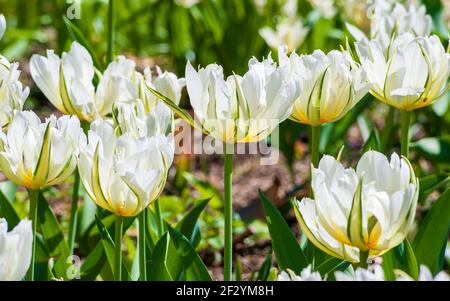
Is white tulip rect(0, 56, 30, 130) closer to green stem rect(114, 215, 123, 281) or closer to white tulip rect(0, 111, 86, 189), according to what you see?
white tulip rect(0, 111, 86, 189)

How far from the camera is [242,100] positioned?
1.59 m

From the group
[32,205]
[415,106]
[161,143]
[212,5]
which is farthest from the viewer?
[212,5]

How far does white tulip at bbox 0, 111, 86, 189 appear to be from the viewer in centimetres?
159

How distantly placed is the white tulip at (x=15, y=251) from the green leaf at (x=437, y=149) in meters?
1.59

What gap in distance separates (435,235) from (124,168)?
0.58 m

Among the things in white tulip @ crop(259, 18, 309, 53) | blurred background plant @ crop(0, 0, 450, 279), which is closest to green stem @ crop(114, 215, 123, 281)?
blurred background plant @ crop(0, 0, 450, 279)

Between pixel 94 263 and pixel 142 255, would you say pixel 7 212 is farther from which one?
pixel 142 255

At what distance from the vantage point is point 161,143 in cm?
152

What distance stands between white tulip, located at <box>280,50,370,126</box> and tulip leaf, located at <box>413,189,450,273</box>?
23 cm

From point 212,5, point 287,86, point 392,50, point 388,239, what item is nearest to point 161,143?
point 287,86
